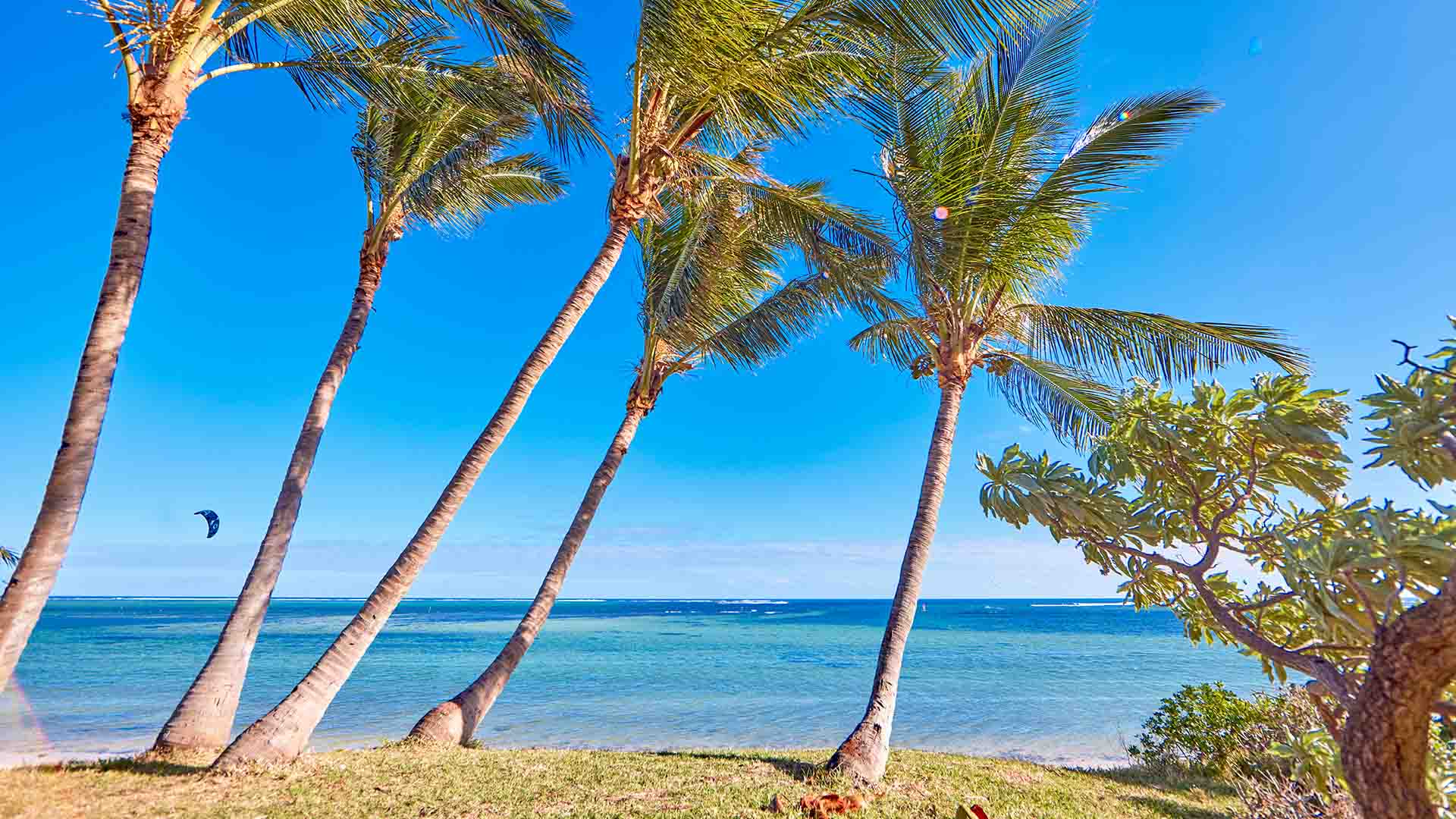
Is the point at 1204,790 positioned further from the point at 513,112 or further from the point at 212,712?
the point at 513,112

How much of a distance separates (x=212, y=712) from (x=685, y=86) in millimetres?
8243

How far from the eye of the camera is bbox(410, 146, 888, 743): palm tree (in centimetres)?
796

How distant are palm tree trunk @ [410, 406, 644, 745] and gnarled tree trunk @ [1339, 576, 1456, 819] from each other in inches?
314

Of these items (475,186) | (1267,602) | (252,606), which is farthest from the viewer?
(475,186)

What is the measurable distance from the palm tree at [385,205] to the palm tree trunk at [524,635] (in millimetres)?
2323

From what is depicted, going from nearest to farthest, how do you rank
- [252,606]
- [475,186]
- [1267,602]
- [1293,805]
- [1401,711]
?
1. [1401,711]
2. [1267,602]
3. [1293,805]
4. [252,606]
5. [475,186]

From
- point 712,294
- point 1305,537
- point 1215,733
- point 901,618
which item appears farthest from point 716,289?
point 1215,733

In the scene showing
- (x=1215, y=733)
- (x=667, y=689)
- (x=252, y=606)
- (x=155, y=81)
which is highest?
(x=155, y=81)

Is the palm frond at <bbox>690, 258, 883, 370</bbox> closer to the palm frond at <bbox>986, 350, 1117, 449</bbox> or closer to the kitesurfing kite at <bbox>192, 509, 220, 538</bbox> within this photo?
the palm frond at <bbox>986, 350, 1117, 449</bbox>

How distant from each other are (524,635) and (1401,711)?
29.1 feet

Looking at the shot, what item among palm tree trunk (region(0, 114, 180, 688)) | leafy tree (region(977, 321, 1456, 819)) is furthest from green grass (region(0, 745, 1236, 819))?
leafy tree (region(977, 321, 1456, 819))

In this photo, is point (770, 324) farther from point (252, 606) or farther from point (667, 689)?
point (667, 689)

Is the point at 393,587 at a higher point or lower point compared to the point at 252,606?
higher

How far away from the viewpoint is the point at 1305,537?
3.76 metres
